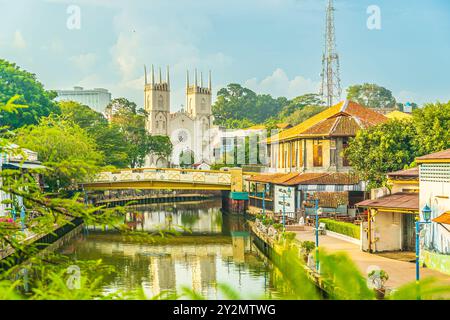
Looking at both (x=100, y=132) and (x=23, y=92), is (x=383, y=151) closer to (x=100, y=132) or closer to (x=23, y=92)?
(x=23, y=92)

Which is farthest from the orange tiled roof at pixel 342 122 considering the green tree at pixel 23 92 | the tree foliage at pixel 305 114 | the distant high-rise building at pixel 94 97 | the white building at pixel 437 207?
the distant high-rise building at pixel 94 97

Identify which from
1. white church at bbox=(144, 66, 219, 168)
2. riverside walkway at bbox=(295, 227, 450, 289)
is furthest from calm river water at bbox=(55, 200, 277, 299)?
white church at bbox=(144, 66, 219, 168)

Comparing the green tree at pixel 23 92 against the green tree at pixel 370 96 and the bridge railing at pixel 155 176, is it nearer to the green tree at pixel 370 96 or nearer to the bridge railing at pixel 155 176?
the bridge railing at pixel 155 176

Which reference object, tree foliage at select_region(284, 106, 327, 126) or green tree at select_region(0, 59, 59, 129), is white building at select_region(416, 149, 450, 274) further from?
A: tree foliage at select_region(284, 106, 327, 126)

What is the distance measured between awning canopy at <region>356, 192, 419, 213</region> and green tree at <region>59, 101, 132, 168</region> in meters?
40.7

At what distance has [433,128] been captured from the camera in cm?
3394

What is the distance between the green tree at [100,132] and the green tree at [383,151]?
31.3 m

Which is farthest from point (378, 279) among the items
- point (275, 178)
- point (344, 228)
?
point (275, 178)

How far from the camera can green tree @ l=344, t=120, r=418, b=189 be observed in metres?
36.0

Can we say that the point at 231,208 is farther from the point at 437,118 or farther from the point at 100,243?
the point at 437,118

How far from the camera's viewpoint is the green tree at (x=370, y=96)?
101125 mm

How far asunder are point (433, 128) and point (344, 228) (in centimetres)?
762
